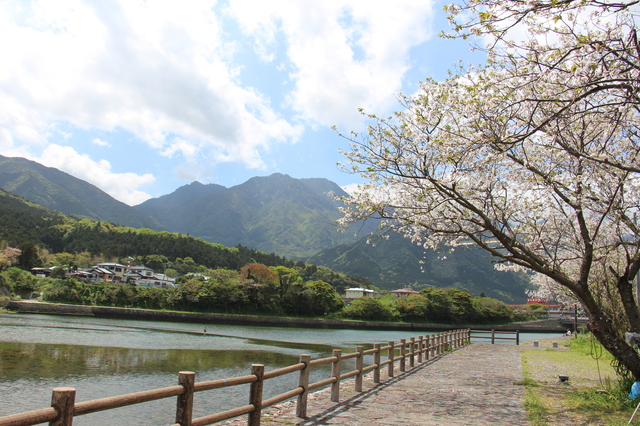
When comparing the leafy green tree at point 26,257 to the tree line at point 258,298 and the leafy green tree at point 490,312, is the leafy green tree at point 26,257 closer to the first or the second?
the tree line at point 258,298

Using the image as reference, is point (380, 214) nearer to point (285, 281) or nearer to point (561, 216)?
point (561, 216)

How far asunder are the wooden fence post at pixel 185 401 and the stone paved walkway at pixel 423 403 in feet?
8.76

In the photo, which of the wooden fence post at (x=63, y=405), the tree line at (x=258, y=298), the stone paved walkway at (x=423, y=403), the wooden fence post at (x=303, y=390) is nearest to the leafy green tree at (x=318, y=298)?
the tree line at (x=258, y=298)

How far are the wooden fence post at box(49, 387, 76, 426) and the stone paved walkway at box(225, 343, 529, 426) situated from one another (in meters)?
4.20

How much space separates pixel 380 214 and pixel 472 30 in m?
5.92

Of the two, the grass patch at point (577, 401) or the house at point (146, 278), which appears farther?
the house at point (146, 278)

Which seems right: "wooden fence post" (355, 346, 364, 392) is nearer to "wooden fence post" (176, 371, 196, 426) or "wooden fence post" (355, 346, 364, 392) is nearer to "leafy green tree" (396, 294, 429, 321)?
"wooden fence post" (176, 371, 196, 426)

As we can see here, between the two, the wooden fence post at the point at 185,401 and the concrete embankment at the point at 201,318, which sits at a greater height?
the wooden fence post at the point at 185,401

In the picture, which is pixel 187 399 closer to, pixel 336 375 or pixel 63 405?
pixel 63 405

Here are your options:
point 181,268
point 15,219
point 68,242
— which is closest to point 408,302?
point 181,268

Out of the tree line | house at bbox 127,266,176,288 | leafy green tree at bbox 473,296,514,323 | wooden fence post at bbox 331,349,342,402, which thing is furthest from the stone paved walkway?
house at bbox 127,266,176,288

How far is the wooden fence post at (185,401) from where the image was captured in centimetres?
462

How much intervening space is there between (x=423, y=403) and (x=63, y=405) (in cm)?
767

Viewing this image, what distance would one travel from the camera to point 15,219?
119062 millimetres
